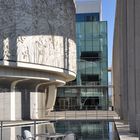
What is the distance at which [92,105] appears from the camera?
72.2 meters

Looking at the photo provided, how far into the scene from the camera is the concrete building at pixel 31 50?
38125 mm

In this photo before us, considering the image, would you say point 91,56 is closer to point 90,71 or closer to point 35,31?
point 90,71

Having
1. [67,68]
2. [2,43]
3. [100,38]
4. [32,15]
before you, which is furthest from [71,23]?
[100,38]

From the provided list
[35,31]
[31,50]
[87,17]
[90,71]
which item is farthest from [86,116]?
[87,17]

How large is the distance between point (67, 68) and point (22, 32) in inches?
379

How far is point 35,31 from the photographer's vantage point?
132ft

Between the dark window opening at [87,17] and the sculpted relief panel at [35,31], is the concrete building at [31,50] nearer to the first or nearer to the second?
the sculpted relief panel at [35,31]

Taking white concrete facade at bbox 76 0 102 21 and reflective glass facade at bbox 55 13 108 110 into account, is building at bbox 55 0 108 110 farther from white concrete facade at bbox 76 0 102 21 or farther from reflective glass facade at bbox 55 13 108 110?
white concrete facade at bbox 76 0 102 21

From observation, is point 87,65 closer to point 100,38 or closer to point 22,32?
point 100,38

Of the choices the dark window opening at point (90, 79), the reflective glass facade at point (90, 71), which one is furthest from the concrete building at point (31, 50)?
the dark window opening at point (90, 79)

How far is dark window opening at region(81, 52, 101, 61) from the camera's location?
71.9 meters

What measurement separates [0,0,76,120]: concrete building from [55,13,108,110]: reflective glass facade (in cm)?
2155

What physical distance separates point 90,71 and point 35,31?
32.7 metres

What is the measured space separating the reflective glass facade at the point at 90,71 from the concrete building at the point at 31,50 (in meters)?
21.6
